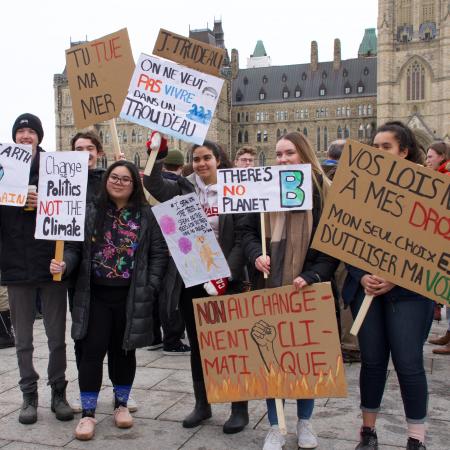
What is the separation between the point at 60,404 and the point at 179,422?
0.80 m

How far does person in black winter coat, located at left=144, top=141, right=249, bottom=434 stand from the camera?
379cm

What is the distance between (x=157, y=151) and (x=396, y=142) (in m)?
1.49

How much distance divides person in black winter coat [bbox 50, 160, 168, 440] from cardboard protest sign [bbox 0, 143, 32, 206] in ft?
1.48

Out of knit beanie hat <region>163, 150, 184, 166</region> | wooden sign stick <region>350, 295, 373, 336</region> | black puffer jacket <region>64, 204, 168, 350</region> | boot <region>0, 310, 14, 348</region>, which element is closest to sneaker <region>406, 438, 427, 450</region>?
wooden sign stick <region>350, 295, 373, 336</region>

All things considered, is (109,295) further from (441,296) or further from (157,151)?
(441,296)

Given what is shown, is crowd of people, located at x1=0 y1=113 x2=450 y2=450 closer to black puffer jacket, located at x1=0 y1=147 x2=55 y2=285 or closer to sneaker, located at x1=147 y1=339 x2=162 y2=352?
black puffer jacket, located at x1=0 y1=147 x2=55 y2=285

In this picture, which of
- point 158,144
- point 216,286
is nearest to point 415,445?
point 216,286

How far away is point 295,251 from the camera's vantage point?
3467 mm

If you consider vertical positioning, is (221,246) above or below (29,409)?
above

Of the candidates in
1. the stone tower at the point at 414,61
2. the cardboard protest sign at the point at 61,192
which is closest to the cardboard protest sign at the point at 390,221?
the cardboard protest sign at the point at 61,192

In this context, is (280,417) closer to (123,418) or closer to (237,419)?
(237,419)

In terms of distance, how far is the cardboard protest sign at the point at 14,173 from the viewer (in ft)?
12.6

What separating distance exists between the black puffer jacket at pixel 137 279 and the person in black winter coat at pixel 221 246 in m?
0.13

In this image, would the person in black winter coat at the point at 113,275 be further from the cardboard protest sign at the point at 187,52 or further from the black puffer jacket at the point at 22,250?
the cardboard protest sign at the point at 187,52
